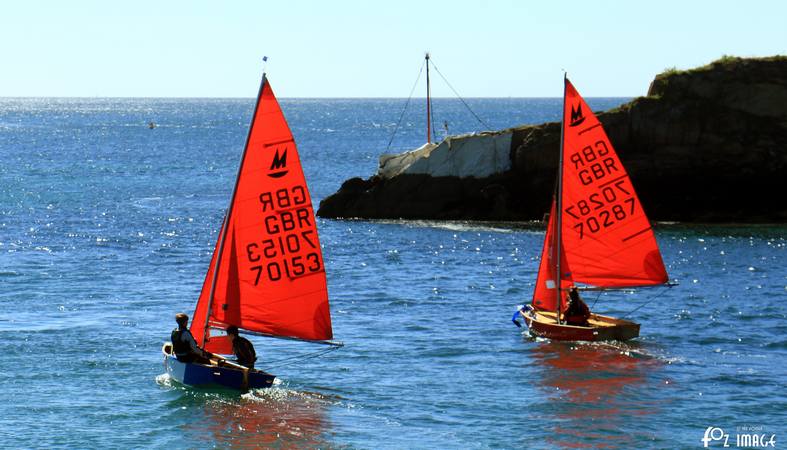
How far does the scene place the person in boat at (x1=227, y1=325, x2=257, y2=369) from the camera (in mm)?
32656

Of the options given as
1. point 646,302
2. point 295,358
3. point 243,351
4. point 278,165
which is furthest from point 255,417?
point 646,302

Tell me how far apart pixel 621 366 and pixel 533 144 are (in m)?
35.4

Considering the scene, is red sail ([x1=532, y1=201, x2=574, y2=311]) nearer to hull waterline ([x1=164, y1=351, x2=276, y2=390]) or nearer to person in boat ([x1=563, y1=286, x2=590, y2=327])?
person in boat ([x1=563, y1=286, x2=590, y2=327])

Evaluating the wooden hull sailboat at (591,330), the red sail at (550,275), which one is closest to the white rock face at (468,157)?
the red sail at (550,275)

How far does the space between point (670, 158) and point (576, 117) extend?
97.7ft

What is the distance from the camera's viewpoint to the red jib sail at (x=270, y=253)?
31672 millimetres

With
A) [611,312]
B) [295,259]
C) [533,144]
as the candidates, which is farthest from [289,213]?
[533,144]

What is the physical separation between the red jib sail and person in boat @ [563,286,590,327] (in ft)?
33.2

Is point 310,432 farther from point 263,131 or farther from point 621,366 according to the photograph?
point 621,366

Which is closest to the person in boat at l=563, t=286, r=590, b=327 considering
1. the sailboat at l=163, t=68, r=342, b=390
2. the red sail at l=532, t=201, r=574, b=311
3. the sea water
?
the sea water

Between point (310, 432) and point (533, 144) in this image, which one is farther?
point (533, 144)

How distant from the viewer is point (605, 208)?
135 ft

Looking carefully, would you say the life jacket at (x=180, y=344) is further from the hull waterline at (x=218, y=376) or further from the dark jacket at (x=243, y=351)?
the dark jacket at (x=243, y=351)

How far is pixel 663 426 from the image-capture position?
1204 inches
